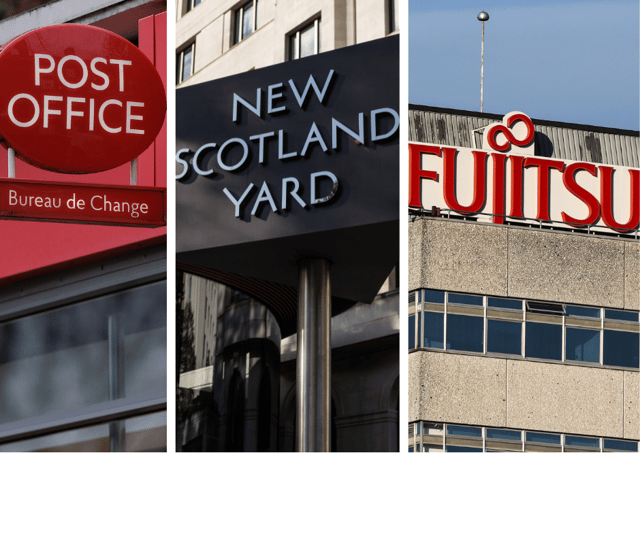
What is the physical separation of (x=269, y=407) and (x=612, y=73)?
19.2 ft

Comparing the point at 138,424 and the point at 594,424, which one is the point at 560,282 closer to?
the point at 594,424

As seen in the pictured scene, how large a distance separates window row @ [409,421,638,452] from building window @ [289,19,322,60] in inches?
191

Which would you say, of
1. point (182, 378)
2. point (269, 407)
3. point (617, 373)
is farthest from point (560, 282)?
point (182, 378)

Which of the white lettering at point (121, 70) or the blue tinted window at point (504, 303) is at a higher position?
the white lettering at point (121, 70)

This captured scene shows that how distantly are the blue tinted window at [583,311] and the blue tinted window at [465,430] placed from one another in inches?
110

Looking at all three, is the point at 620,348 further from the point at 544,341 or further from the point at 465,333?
the point at 465,333

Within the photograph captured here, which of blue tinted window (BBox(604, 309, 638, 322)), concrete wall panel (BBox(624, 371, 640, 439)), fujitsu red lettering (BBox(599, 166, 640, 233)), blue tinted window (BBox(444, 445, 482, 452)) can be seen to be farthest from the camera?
blue tinted window (BBox(604, 309, 638, 322))

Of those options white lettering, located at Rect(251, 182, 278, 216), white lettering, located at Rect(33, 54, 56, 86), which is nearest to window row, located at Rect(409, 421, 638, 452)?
white lettering, located at Rect(251, 182, 278, 216)

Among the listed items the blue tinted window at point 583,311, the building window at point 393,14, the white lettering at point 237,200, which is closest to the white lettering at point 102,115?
the white lettering at point 237,200

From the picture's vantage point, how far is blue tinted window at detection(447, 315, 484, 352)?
46.3 feet

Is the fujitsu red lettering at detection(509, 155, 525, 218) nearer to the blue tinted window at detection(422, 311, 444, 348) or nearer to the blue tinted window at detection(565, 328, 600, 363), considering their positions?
the blue tinted window at detection(565, 328, 600, 363)

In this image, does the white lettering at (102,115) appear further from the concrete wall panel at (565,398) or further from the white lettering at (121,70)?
Result: the concrete wall panel at (565,398)

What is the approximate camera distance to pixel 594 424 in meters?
13.5

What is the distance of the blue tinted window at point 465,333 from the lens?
46.3ft
